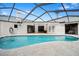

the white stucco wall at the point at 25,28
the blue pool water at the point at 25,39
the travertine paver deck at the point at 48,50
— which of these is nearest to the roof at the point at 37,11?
the white stucco wall at the point at 25,28

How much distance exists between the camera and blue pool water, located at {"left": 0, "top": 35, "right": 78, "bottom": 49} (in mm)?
2697

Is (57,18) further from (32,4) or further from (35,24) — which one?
(32,4)

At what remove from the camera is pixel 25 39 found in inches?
112

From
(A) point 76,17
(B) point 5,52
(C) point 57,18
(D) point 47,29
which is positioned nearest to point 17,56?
(B) point 5,52

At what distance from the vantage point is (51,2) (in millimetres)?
2488

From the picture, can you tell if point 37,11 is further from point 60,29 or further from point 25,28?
point 60,29

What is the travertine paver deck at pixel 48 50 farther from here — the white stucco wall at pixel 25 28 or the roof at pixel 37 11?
the roof at pixel 37 11

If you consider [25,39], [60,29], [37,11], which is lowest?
[25,39]

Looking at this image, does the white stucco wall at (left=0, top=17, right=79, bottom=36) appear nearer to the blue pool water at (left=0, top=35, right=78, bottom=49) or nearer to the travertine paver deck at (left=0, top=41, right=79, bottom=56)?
Answer: the blue pool water at (left=0, top=35, right=78, bottom=49)

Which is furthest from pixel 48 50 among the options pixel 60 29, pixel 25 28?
pixel 25 28

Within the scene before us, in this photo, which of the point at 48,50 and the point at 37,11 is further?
the point at 37,11

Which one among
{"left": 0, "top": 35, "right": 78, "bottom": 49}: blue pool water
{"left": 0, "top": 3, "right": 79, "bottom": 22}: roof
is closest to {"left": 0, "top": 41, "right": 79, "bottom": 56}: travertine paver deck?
{"left": 0, "top": 35, "right": 78, "bottom": 49}: blue pool water

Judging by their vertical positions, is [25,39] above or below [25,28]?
below

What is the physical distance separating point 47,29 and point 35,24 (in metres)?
0.33
